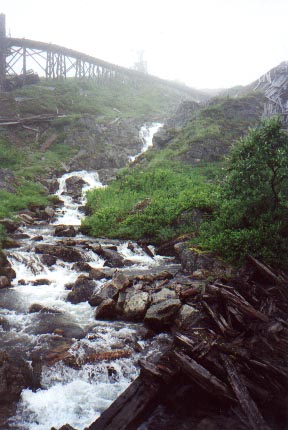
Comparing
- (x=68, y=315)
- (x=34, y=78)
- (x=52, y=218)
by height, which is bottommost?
(x=52, y=218)

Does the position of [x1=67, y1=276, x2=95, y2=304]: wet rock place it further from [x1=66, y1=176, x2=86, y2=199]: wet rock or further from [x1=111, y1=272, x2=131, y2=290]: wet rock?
[x1=66, y1=176, x2=86, y2=199]: wet rock

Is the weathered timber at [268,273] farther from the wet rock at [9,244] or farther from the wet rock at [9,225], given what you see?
the wet rock at [9,225]

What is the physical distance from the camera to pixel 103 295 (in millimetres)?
12414

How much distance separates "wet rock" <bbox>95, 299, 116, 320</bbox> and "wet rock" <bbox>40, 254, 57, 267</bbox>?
15.7 feet

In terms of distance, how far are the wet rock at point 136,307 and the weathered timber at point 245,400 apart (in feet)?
12.8

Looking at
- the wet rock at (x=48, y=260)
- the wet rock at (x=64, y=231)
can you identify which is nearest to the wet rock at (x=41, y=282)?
the wet rock at (x=48, y=260)

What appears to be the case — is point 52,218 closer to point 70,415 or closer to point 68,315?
point 68,315

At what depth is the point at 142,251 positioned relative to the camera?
1827 cm

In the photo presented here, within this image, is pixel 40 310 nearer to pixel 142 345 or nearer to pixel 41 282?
pixel 41 282

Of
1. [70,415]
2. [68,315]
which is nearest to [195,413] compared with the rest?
[70,415]

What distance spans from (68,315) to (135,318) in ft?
7.19

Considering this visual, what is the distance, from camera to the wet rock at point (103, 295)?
12.3m

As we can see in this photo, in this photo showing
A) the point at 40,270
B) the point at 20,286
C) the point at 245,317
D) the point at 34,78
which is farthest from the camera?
the point at 34,78

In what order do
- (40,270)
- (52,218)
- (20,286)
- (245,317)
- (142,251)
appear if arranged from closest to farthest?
(245,317), (20,286), (40,270), (142,251), (52,218)
